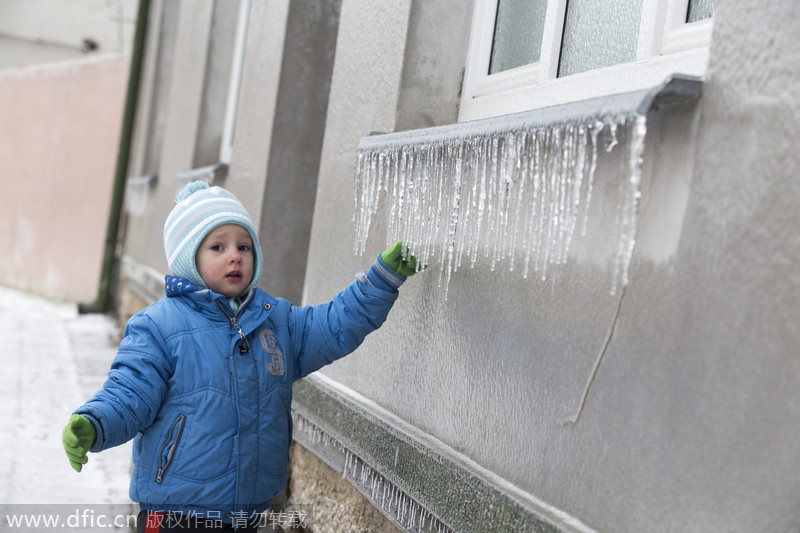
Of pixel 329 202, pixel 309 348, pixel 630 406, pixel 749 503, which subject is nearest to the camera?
pixel 749 503

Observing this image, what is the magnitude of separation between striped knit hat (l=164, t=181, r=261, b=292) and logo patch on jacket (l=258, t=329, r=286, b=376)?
157mm

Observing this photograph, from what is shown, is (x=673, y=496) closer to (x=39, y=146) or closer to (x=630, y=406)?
(x=630, y=406)

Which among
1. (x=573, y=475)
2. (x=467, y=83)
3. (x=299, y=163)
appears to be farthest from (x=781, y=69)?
(x=299, y=163)

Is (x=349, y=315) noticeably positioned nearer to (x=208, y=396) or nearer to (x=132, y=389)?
(x=208, y=396)

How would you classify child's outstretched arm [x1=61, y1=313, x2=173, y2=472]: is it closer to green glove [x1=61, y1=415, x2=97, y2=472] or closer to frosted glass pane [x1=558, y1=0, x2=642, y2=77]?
green glove [x1=61, y1=415, x2=97, y2=472]

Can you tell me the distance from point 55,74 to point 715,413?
12613mm

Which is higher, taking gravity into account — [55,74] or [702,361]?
[55,74]

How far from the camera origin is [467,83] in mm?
2855

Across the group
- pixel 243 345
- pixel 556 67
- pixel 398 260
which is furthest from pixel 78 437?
pixel 556 67

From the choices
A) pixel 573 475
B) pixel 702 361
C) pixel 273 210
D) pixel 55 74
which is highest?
pixel 55 74

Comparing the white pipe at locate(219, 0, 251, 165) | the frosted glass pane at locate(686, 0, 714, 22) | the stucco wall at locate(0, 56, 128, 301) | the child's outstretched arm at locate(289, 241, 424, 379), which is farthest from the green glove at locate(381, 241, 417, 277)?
the stucco wall at locate(0, 56, 128, 301)

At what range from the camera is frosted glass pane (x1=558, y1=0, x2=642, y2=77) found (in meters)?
2.07

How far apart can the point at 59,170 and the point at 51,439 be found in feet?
26.4

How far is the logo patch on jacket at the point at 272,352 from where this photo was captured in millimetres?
2449
